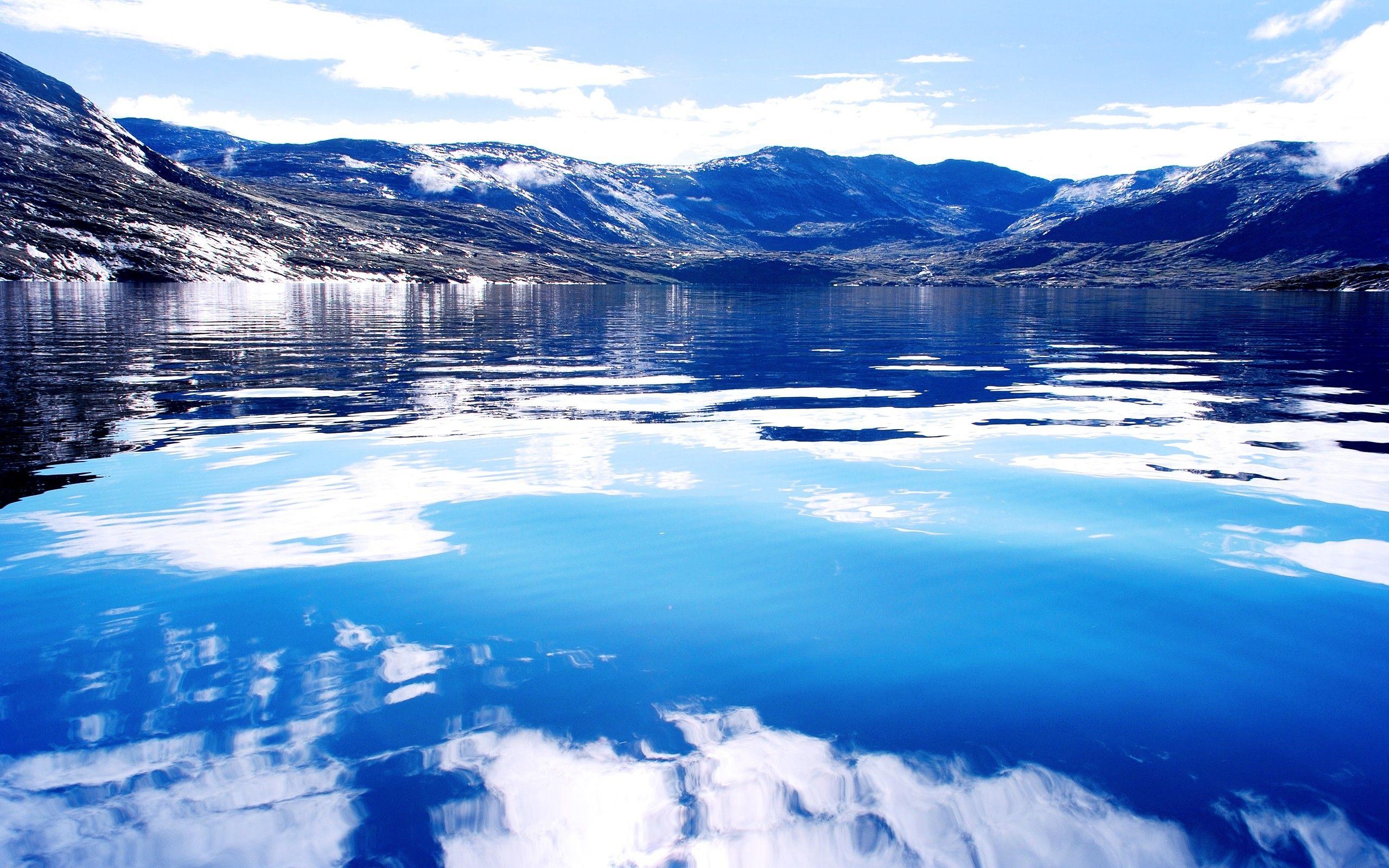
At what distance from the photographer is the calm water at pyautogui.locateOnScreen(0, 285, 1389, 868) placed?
14.5ft

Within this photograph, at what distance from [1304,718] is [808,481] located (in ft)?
21.9

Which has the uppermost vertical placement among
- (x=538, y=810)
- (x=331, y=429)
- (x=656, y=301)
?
(x=656, y=301)

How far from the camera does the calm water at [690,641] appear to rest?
4426mm

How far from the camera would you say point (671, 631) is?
6734 millimetres

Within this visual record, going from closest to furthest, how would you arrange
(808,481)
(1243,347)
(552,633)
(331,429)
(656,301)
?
(552,633), (808,481), (331,429), (1243,347), (656,301)

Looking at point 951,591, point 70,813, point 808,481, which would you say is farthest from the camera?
point 808,481

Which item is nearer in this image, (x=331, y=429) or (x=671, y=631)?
(x=671, y=631)

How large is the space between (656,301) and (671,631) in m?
101

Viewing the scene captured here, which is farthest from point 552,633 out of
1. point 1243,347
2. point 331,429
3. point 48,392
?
point 1243,347

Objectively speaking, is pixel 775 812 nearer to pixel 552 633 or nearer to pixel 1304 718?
pixel 552 633

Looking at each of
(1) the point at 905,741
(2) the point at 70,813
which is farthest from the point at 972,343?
(2) the point at 70,813

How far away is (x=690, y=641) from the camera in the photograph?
658 centimetres

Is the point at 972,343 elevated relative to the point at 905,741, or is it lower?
elevated

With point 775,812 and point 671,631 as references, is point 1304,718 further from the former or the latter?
point 671,631
